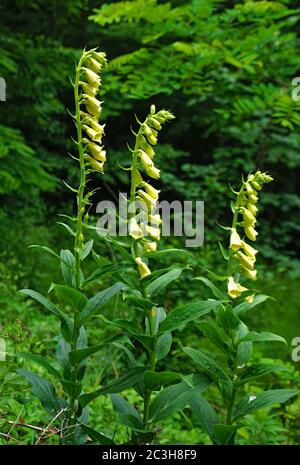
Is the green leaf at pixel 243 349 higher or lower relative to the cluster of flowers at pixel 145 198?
lower

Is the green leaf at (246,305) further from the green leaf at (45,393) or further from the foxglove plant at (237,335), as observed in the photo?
the green leaf at (45,393)

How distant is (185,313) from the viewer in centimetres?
218

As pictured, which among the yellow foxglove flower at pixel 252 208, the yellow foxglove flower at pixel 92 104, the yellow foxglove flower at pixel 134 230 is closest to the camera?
the yellow foxglove flower at pixel 134 230

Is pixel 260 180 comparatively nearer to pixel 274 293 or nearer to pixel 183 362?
pixel 183 362

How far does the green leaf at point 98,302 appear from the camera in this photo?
7.24 ft

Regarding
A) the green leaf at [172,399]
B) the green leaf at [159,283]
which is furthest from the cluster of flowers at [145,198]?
the green leaf at [172,399]

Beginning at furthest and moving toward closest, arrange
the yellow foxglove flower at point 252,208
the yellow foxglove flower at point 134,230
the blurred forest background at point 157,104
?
the blurred forest background at point 157,104
the yellow foxglove flower at point 252,208
the yellow foxglove flower at point 134,230

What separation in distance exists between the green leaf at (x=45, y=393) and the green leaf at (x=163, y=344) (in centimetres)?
41

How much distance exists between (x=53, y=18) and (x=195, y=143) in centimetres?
344

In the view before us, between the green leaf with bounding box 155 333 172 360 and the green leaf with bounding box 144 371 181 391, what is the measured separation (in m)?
0.11

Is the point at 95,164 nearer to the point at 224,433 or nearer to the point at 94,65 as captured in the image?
the point at 94,65

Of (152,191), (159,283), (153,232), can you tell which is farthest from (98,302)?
(152,191)

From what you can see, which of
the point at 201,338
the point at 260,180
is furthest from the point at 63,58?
the point at 260,180

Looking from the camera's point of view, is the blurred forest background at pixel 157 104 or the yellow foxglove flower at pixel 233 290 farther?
the blurred forest background at pixel 157 104
